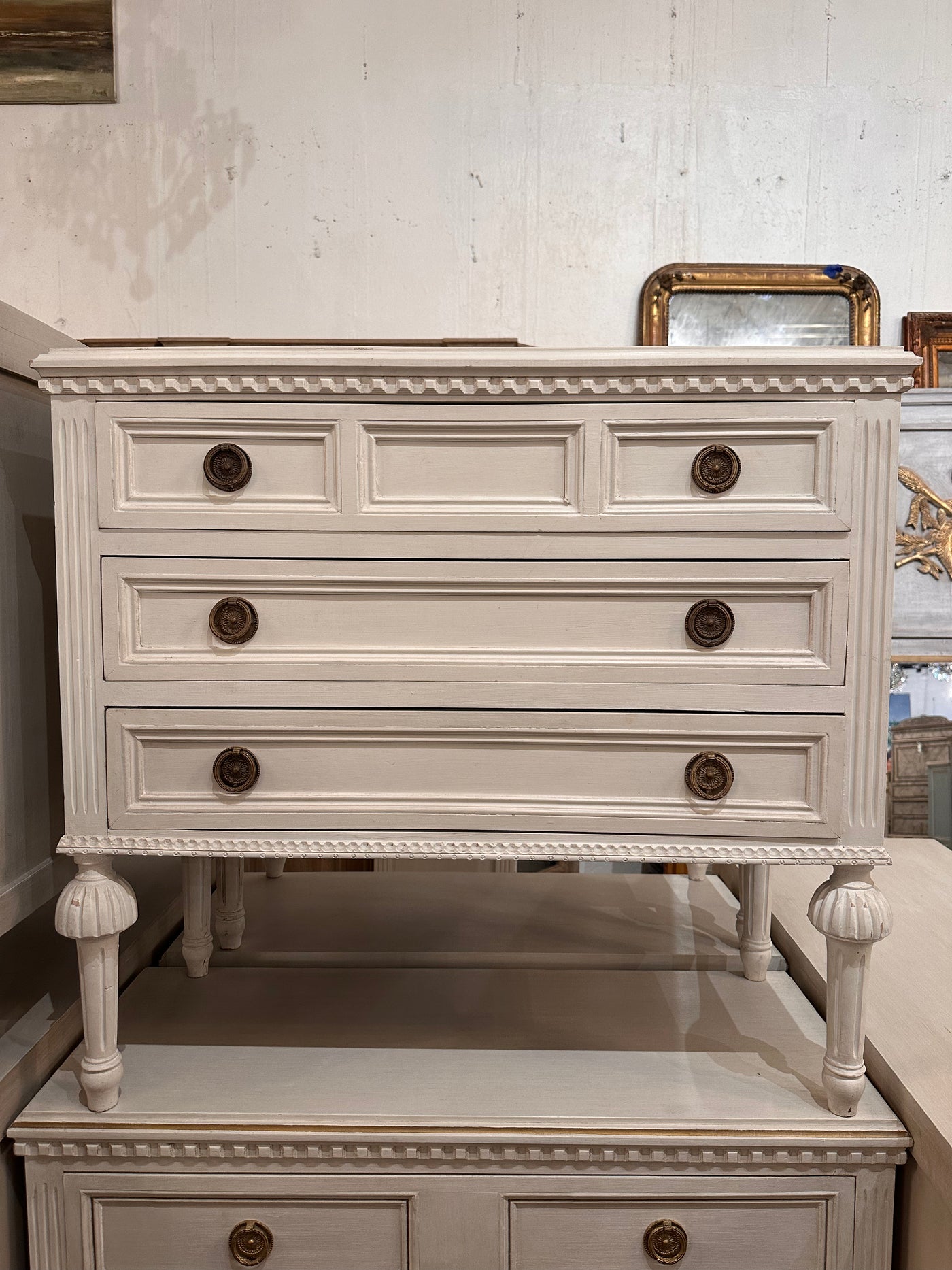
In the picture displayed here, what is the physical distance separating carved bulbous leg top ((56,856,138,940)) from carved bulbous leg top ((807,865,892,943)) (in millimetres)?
845

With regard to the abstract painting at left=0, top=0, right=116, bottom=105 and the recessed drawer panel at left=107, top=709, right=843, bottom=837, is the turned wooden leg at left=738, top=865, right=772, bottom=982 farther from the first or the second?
the abstract painting at left=0, top=0, right=116, bottom=105

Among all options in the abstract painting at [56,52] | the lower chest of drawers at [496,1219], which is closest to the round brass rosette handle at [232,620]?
the lower chest of drawers at [496,1219]

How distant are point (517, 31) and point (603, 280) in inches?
21.4

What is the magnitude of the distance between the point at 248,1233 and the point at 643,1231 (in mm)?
489

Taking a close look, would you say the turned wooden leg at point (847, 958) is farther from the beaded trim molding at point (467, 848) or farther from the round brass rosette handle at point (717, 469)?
the round brass rosette handle at point (717, 469)

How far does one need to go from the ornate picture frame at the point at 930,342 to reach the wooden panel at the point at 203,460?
4.82 ft

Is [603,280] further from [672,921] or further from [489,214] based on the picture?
[672,921]

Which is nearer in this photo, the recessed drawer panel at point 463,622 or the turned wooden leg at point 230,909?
the recessed drawer panel at point 463,622

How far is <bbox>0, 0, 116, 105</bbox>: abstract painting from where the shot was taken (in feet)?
5.99

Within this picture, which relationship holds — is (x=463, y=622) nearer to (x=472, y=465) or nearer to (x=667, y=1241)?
(x=472, y=465)

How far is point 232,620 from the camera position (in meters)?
1.03

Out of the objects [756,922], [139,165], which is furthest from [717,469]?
[139,165]

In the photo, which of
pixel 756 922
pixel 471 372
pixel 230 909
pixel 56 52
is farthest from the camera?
pixel 56 52

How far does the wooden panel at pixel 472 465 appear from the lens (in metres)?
1.01
